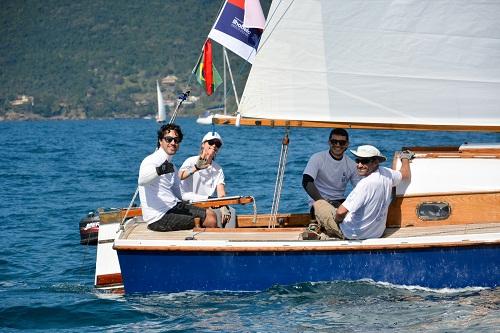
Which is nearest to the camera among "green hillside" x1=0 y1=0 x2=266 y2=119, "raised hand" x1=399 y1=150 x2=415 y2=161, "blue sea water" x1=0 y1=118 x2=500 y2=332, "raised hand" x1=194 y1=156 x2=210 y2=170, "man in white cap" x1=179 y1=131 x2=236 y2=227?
"blue sea water" x1=0 y1=118 x2=500 y2=332

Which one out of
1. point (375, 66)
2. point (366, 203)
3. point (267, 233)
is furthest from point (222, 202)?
point (375, 66)

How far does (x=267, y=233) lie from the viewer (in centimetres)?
1065

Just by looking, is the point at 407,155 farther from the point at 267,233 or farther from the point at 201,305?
the point at 201,305

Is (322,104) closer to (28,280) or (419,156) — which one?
(419,156)

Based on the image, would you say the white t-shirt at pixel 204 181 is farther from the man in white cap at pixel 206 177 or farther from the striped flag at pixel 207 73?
the striped flag at pixel 207 73

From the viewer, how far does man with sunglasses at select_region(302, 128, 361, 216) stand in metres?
10.7

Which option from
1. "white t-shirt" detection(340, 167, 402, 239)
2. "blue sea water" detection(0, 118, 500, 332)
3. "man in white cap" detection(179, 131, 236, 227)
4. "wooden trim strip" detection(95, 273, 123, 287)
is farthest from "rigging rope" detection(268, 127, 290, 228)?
"wooden trim strip" detection(95, 273, 123, 287)

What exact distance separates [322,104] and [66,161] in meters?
26.1

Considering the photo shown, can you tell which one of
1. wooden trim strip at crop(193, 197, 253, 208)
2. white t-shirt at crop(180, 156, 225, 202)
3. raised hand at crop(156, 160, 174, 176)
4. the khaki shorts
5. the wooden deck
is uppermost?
raised hand at crop(156, 160, 174, 176)

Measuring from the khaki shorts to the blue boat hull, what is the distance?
352mm

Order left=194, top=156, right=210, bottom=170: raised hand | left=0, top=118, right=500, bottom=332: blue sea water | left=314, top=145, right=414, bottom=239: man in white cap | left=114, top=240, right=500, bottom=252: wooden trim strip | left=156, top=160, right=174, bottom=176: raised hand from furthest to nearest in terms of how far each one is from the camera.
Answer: left=194, top=156, right=210, bottom=170: raised hand → left=156, top=160, right=174, bottom=176: raised hand → left=314, top=145, right=414, bottom=239: man in white cap → left=114, top=240, right=500, bottom=252: wooden trim strip → left=0, top=118, right=500, bottom=332: blue sea water

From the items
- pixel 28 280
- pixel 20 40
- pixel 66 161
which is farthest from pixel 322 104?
pixel 20 40

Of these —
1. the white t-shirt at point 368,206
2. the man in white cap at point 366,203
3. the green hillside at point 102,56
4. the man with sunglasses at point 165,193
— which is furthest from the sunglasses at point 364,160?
the green hillside at point 102,56

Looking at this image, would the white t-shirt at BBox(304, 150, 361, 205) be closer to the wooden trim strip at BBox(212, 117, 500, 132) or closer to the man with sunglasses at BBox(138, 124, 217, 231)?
the wooden trim strip at BBox(212, 117, 500, 132)
